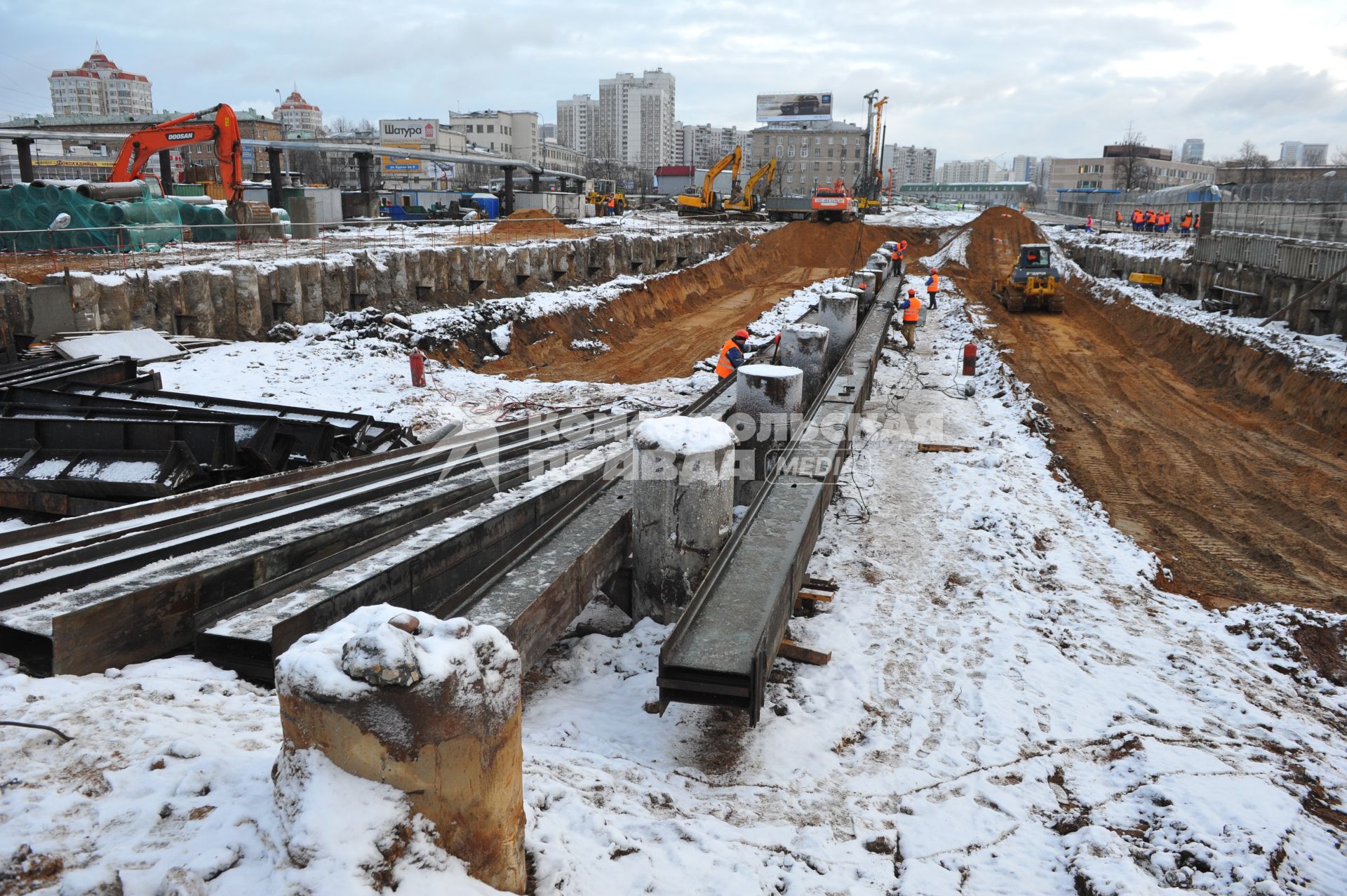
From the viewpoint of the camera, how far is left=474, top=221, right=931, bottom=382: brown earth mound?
64.2 ft

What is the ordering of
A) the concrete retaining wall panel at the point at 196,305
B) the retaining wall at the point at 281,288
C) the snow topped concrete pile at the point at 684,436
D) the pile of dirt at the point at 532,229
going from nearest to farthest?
the snow topped concrete pile at the point at 684,436 < the retaining wall at the point at 281,288 < the concrete retaining wall panel at the point at 196,305 < the pile of dirt at the point at 532,229

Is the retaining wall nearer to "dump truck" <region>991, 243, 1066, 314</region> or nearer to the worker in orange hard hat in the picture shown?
the worker in orange hard hat

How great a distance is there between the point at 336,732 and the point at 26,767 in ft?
4.84

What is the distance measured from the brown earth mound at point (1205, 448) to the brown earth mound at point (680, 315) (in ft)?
27.3

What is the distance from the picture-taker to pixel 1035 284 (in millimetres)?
26422

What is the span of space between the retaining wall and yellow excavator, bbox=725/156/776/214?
86.3 feet

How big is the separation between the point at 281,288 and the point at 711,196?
124ft

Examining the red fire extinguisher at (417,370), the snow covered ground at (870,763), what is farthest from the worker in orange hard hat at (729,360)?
the red fire extinguisher at (417,370)

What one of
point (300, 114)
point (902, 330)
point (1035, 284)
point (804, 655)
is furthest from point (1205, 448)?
point (300, 114)

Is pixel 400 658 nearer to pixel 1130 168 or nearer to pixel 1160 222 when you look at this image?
pixel 1160 222

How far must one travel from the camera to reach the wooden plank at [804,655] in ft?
22.5

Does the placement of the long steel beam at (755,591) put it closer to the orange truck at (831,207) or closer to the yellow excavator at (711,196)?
the orange truck at (831,207)

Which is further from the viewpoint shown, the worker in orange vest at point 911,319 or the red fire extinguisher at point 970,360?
the worker in orange vest at point 911,319

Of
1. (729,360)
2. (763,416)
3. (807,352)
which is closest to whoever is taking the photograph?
(763,416)
